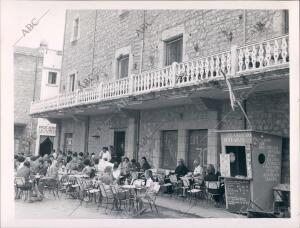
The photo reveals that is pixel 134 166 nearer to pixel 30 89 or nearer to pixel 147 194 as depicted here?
pixel 147 194

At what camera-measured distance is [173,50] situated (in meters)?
11.9

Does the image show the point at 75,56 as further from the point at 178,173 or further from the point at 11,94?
the point at 11,94

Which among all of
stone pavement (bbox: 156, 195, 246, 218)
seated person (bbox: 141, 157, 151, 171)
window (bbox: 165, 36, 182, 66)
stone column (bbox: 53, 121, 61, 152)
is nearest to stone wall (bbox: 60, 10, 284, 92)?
window (bbox: 165, 36, 182, 66)

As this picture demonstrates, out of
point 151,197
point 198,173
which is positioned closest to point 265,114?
point 198,173

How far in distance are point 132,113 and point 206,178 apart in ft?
14.6

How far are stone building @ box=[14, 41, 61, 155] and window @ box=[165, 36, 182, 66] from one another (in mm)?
3710

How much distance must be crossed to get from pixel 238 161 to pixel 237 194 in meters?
0.71

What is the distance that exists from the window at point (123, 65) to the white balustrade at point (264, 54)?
251 inches

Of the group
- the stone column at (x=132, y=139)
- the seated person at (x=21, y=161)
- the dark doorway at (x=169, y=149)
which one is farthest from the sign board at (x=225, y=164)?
the stone column at (x=132, y=139)

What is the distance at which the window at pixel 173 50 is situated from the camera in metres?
11.7

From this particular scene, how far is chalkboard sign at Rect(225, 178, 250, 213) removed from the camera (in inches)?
294

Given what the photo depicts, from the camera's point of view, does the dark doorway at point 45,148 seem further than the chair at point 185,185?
Yes

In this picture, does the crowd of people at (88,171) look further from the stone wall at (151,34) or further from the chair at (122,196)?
the stone wall at (151,34)

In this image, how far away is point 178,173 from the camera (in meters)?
10.1
